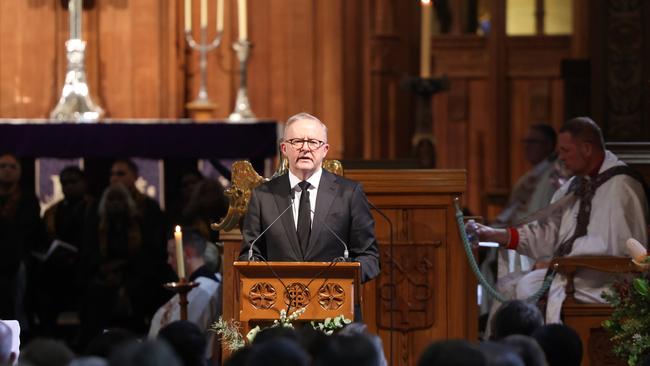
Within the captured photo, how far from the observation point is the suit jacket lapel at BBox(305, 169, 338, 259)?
7910 mm

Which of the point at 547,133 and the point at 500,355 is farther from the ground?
the point at 547,133

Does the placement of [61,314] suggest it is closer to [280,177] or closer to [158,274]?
[158,274]

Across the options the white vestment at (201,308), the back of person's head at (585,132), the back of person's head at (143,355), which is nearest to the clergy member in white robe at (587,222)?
the back of person's head at (585,132)

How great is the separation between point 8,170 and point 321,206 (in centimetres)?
488

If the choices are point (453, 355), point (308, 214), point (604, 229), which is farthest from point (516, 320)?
point (604, 229)

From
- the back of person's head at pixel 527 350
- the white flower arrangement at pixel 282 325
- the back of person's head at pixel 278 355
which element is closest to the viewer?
the back of person's head at pixel 278 355

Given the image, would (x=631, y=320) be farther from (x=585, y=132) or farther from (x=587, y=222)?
(x=585, y=132)

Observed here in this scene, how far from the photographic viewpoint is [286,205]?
797 centimetres

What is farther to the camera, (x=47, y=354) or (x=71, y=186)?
(x=71, y=186)

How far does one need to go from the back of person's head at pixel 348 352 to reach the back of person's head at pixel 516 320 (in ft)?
6.01

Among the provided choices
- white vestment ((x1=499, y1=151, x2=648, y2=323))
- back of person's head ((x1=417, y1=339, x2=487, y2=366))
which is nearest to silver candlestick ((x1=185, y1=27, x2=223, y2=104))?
white vestment ((x1=499, y1=151, x2=648, y2=323))

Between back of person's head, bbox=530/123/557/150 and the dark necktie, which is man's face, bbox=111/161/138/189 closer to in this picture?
back of person's head, bbox=530/123/557/150

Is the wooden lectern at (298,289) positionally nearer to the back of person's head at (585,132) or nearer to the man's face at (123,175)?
the back of person's head at (585,132)

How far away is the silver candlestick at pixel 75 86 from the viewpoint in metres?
13.2
